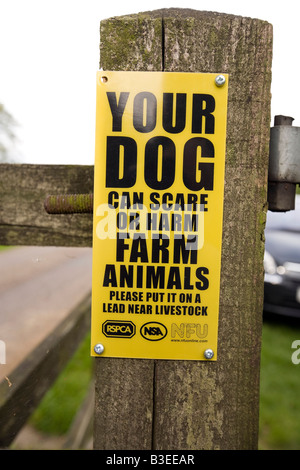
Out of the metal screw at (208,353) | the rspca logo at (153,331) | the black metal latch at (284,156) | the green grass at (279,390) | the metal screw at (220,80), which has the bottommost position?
the green grass at (279,390)

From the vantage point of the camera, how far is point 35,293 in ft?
21.2

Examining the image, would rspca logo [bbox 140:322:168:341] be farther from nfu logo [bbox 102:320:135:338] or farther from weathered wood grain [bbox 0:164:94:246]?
weathered wood grain [bbox 0:164:94:246]

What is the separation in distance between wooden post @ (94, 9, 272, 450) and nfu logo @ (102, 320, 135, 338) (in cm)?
8

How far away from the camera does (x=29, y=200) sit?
1204 millimetres

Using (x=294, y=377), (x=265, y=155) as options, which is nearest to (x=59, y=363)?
(x=265, y=155)

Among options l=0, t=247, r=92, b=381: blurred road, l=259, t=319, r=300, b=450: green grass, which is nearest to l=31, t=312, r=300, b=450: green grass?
l=259, t=319, r=300, b=450: green grass

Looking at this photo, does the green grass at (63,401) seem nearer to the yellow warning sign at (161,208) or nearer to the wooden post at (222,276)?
the wooden post at (222,276)

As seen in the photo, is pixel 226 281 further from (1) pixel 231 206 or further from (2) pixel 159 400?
(2) pixel 159 400

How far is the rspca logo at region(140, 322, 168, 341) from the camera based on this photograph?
3.18 feet

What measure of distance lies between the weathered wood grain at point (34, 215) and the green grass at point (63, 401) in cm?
202

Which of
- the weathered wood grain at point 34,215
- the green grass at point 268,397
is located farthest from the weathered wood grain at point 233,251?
the green grass at point 268,397

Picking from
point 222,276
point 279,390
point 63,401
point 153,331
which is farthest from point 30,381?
point 279,390

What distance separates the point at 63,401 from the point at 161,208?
3.20 meters

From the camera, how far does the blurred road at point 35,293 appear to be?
293 cm
